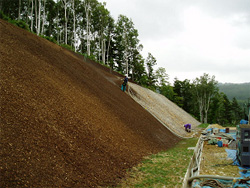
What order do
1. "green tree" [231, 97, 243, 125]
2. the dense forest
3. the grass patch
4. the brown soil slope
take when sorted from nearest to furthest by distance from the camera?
1. the brown soil slope
2. the grass patch
3. the dense forest
4. "green tree" [231, 97, 243, 125]

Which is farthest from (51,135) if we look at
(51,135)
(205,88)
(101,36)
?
(205,88)

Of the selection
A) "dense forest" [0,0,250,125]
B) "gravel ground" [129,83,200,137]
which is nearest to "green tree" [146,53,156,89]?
"dense forest" [0,0,250,125]

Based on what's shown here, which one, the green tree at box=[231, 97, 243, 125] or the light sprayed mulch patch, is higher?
the light sprayed mulch patch

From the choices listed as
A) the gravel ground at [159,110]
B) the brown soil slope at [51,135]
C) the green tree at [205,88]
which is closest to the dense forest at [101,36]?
the green tree at [205,88]

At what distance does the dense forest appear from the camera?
34.7m

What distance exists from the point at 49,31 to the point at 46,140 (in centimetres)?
4691

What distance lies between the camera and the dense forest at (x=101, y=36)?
34719mm

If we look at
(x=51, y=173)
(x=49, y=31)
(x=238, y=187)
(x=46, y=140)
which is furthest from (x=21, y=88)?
(x=49, y=31)

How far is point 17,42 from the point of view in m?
10.3

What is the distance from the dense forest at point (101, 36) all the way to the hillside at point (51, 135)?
64.3 feet

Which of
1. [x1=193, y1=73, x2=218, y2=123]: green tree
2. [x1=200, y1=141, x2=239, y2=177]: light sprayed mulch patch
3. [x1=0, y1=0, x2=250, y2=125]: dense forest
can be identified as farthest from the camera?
[x1=193, y1=73, x2=218, y2=123]: green tree

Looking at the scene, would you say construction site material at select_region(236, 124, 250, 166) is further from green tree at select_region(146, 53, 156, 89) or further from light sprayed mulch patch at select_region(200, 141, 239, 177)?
green tree at select_region(146, 53, 156, 89)

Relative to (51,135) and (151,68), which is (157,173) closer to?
(51,135)

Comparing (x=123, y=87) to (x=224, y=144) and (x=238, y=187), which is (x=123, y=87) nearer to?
(x=224, y=144)
